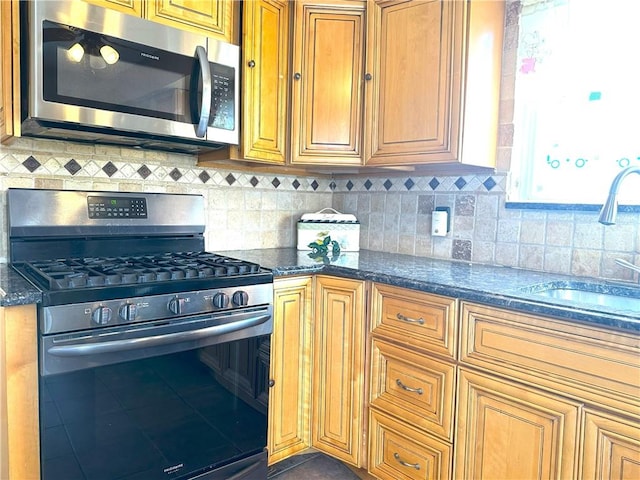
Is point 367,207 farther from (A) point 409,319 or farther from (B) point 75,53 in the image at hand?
(B) point 75,53

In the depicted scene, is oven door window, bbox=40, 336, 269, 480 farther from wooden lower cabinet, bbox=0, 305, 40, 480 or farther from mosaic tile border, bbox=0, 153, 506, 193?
mosaic tile border, bbox=0, 153, 506, 193

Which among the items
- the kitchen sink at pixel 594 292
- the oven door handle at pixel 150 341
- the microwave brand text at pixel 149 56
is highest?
the microwave brand text at pixel 149 56

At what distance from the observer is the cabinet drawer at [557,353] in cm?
114

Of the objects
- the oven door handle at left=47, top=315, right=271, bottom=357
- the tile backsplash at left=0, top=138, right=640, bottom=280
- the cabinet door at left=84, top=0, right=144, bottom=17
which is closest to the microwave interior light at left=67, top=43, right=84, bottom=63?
the cabinet door at left=84, top=0, right=144, bottom=17

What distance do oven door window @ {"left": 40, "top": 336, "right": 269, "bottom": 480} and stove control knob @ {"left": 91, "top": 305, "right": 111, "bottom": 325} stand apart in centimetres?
15

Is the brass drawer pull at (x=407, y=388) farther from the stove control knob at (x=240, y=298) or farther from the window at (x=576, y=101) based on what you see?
the window at (x=576, y=101)

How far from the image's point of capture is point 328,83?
2125mm

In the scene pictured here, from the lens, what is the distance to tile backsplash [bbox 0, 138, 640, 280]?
174cm

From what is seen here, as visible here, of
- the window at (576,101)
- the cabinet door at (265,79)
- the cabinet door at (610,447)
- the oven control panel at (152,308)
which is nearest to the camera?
the cabinet door at (610,447)

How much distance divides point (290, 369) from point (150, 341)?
2.25ft

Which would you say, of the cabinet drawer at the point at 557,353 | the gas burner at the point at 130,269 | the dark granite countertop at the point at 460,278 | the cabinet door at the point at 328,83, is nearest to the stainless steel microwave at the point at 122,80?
the cabinet door at the point at 328,83

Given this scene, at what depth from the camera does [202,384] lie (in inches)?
61.2

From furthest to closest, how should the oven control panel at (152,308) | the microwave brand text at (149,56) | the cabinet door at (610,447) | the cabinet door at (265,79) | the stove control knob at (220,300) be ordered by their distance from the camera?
1. the cabinet door at (265,79)
2. the microwave brand text at (149,56)
3. the stove control knob at (220,300)
4. the oven control panel at (152,308)
5. the cabinet door at (610,447)

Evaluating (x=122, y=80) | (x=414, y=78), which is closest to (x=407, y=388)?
(x=414, y=78)
